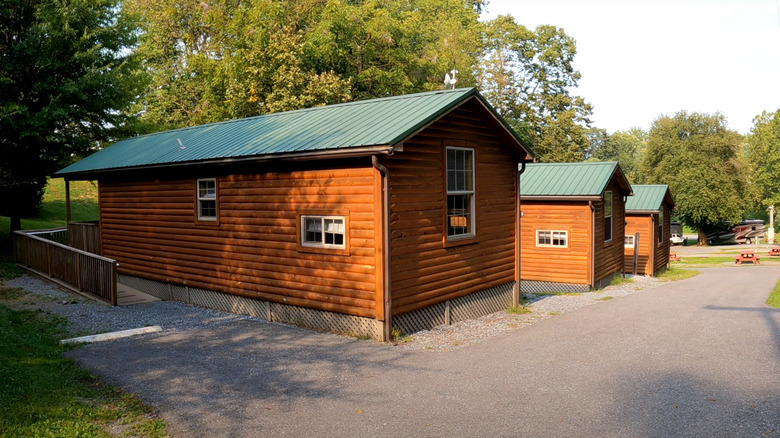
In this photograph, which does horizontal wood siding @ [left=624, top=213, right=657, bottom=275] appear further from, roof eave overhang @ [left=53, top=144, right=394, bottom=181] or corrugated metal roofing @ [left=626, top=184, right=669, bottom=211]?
roof eave overhang @ [left=53, top=144, right=394, bottom=181]

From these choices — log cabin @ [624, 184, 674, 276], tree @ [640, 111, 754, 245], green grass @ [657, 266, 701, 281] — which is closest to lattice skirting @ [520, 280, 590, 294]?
log cabin @ [624, 184, 674, 276]

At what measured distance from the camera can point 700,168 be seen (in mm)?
53344

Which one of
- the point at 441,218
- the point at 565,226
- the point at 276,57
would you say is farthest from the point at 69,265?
the point at 276,57

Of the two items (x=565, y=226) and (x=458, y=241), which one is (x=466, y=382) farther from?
(x=565, y=226)

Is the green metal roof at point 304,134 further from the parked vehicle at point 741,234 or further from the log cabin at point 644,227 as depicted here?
the parked vehicle at point 741,234

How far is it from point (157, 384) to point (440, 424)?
13.2ft

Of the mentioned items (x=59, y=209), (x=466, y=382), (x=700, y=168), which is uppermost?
(x=700, y=168)

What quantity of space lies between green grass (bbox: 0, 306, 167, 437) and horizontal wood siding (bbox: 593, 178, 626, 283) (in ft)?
55.3

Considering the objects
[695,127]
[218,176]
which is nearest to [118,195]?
[218,176]

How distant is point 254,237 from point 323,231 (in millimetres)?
2172

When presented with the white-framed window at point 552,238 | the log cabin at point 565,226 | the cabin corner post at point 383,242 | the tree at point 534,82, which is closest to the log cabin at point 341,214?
the cabin corner post at point 383,242

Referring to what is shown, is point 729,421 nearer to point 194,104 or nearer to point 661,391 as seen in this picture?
point 661,391

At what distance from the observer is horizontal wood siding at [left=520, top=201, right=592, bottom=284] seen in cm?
2017

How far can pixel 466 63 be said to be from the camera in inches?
1640
